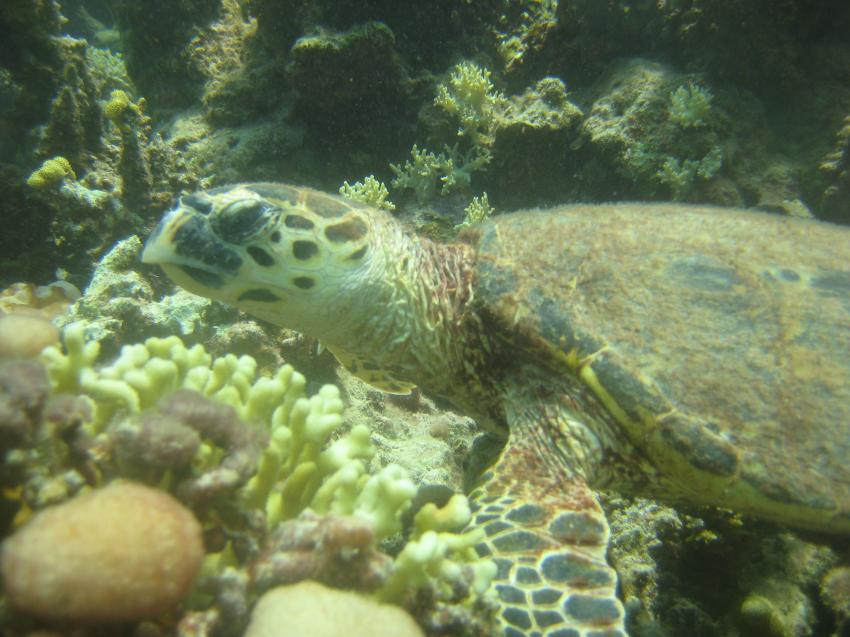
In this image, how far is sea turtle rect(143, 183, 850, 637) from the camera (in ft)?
6.41

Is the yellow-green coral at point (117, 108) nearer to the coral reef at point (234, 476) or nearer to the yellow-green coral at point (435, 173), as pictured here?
the yellow-green coral at point (435, 173)

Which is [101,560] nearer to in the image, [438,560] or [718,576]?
[438,560]

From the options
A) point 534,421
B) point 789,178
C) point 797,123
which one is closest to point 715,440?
point 534,421

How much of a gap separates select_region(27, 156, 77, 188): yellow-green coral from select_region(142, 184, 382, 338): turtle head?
2874mm

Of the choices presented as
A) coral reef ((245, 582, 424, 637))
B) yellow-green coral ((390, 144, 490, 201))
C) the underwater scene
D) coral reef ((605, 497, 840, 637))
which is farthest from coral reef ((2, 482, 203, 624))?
yellow-green coral ((390, 144, 490, 201))

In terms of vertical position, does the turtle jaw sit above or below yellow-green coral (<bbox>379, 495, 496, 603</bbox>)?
above

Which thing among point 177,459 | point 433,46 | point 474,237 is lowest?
point 177,459

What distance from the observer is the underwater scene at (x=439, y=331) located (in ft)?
3.93

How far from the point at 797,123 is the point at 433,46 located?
14.7 feet

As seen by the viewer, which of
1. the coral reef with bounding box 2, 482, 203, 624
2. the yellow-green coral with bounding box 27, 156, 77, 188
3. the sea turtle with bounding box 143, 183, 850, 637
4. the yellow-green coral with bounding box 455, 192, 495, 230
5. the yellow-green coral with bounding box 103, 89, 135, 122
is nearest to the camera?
the coral reef with bounding box 2, 482, 203, 624

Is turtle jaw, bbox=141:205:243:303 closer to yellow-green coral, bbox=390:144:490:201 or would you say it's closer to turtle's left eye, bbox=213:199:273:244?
turtle's left eye, bbox=213:199:273:244

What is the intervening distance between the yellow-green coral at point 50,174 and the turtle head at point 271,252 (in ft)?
9.43

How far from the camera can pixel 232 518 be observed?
127cm

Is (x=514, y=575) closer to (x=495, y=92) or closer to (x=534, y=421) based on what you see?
(x=534, y=421)
